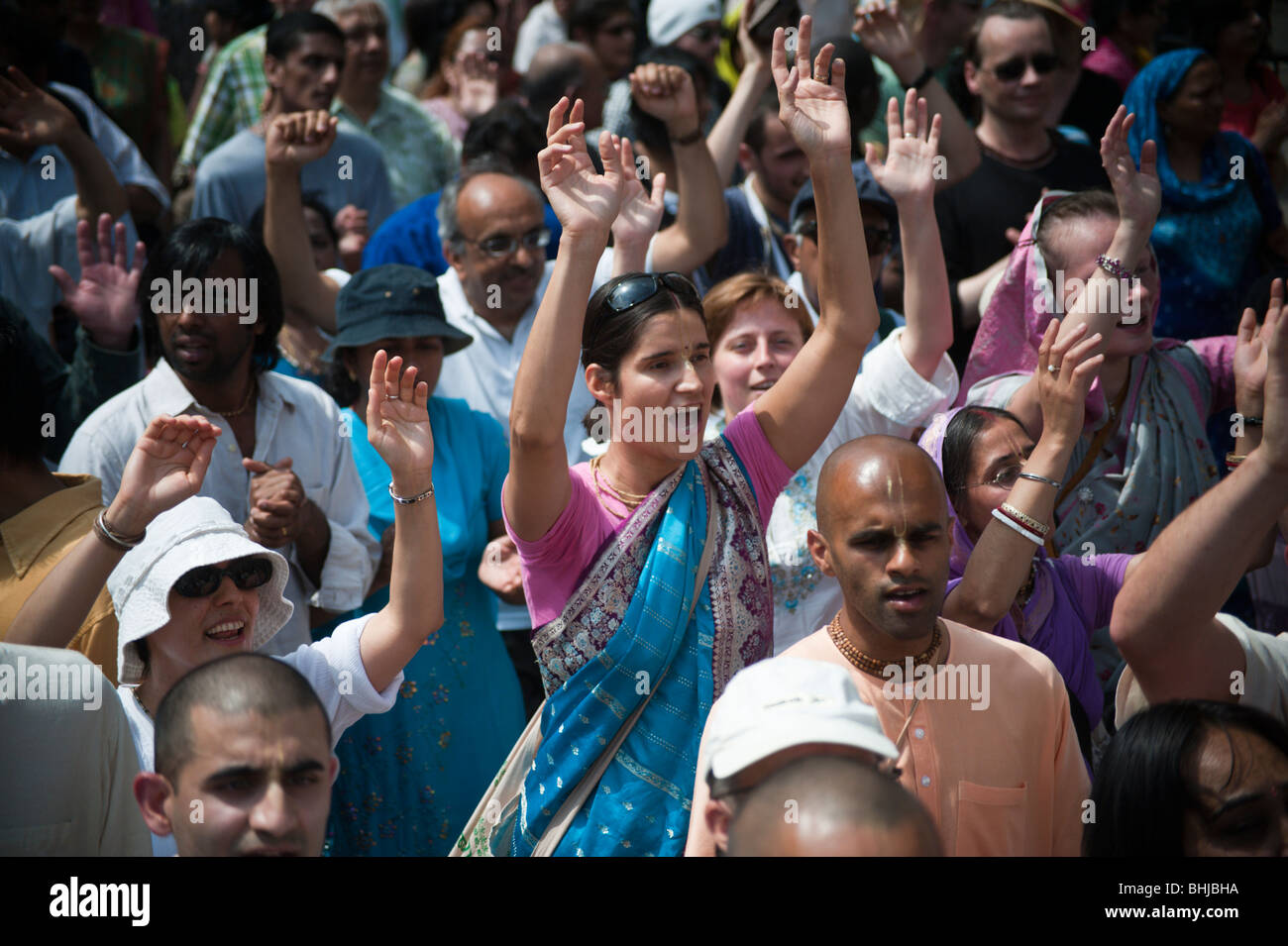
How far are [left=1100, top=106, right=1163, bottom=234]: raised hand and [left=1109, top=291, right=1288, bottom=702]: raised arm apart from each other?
0.99 meters

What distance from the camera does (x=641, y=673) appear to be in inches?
116

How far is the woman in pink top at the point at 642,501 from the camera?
292 centimetres

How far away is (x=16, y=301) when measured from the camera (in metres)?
5.09

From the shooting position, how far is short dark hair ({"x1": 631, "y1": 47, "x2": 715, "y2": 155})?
17.2 ft

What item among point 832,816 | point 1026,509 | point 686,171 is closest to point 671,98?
point 686,171

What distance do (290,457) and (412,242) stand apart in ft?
5.79

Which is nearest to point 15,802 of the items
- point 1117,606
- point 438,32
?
point 1117,606

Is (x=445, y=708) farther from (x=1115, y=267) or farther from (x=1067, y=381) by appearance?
(x=1115, y=267)

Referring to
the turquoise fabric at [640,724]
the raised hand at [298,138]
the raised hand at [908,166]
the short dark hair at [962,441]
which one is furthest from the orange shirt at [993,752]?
the raised hand at [298,138]

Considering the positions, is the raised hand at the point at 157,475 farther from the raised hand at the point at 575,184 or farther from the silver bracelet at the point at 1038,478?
the silver bracelet at the point at 1038,478

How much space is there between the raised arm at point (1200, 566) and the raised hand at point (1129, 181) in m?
0.99

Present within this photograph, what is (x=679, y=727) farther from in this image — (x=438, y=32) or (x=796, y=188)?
(x=438, y=32)
